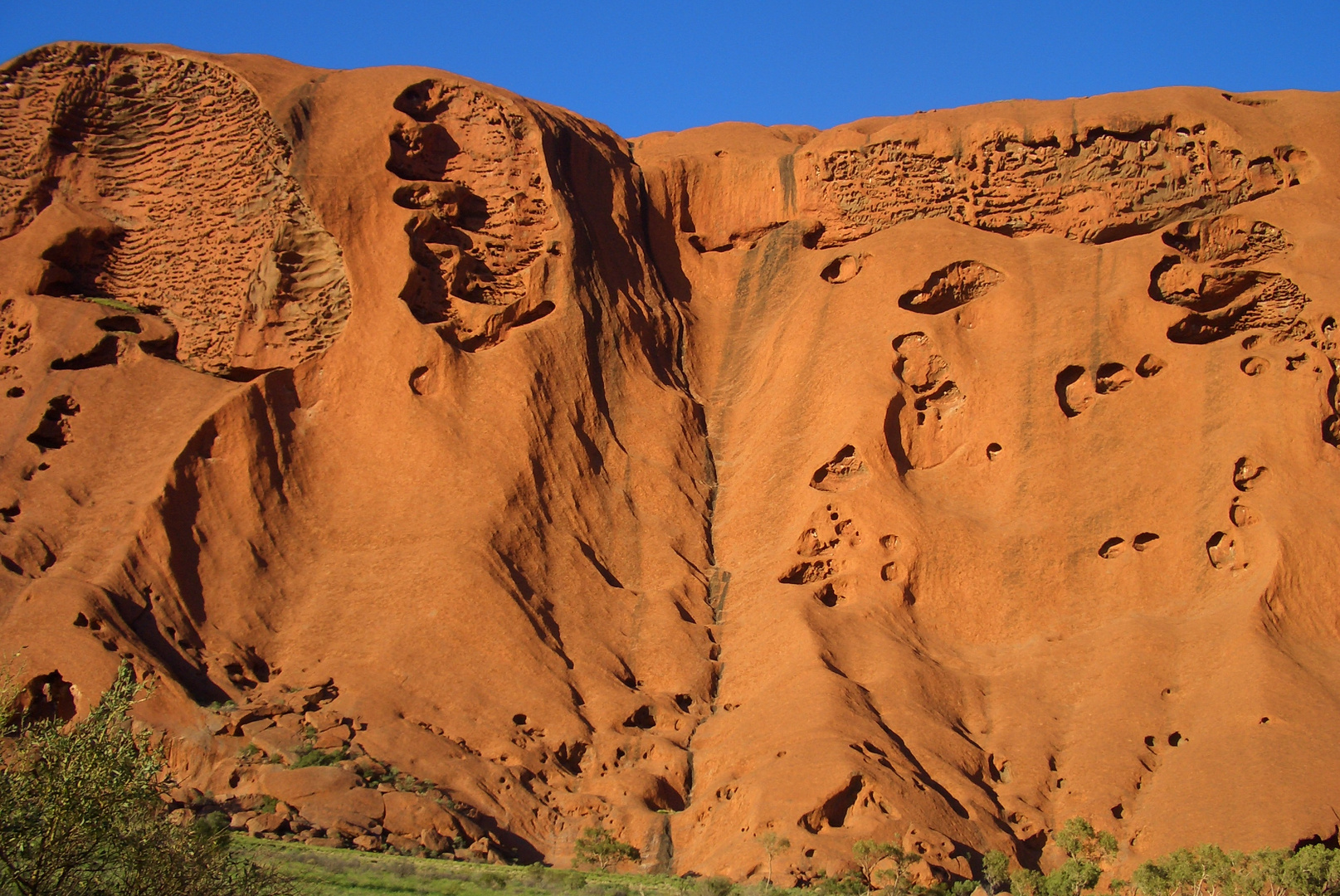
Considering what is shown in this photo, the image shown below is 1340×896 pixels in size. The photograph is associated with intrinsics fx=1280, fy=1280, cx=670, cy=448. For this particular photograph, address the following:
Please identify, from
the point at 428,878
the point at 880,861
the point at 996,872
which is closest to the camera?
the point at 428,878

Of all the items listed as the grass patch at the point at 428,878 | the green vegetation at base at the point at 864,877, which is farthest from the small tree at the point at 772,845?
the grass patch at the point at 428,878

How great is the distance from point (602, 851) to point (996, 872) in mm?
7667

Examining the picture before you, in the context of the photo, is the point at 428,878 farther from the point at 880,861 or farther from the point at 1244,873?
the point at 1244,873

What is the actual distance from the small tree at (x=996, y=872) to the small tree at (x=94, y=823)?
51.0ft

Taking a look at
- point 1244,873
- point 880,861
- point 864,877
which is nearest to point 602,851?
point 864,877

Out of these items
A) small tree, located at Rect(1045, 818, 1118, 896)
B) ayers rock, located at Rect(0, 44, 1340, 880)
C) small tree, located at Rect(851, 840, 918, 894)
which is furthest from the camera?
ayers rock, located at Rect(0, 44, 1340, 880)

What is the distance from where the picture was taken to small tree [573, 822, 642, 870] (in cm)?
2545

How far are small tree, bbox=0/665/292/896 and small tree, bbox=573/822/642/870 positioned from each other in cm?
1248

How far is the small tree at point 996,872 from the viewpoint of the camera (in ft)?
80.6

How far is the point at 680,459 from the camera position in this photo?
3744 centimetres

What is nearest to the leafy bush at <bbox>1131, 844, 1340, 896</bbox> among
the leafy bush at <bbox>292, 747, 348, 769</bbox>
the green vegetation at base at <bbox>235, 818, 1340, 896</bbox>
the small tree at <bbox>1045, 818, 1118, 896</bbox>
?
the green vegetation at base at <bbox>235, 818, 1340, 896</bbox>

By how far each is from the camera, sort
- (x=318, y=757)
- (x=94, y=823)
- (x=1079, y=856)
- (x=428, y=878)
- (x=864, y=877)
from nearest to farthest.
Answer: (x=94, y=823)
(x=428, y=878)
(x=864, y=877)
(x=1079, y=856)
(x=318, y=757)

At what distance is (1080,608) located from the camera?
106 feet

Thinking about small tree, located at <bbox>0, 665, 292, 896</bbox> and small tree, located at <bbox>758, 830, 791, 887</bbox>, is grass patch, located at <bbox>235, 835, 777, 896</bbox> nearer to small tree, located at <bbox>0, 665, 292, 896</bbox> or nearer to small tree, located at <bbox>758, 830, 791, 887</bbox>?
small tree, located at <bbox>758, 830, 791, 887</bbox>
